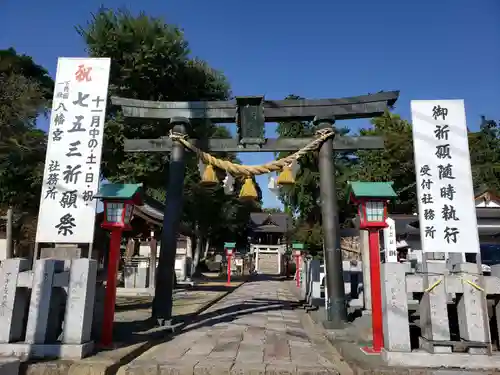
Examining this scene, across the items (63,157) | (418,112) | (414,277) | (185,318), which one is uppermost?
(418,112)

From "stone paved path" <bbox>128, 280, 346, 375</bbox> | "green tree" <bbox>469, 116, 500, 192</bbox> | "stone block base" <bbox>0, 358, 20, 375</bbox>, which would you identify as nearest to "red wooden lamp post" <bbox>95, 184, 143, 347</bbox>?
"stone paved path" <bbox>128, 280, 346, 375</bbox>

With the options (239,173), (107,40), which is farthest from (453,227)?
(107,40)

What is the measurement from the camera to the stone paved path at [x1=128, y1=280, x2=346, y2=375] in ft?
16.8

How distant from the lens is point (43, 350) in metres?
5.25

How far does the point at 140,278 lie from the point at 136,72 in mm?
11157

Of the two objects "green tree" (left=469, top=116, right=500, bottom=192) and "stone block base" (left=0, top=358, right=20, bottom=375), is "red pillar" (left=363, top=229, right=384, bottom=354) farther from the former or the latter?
"green tree" (left=469, top=116, right=500, bottom=192)

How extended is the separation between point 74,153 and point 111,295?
2.86 metres

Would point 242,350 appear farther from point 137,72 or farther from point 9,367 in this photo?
point 137,72

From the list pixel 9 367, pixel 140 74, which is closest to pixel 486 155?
pixel 140 74

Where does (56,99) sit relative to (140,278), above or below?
above

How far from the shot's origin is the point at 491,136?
3731cm

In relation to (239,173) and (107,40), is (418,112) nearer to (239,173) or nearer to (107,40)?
(239,173)

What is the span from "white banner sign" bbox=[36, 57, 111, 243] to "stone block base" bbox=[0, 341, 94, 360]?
1924 millimetres

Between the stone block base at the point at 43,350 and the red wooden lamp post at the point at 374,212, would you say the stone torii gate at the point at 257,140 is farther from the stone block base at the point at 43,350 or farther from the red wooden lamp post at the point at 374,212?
the stone block base at the point at 43,350
